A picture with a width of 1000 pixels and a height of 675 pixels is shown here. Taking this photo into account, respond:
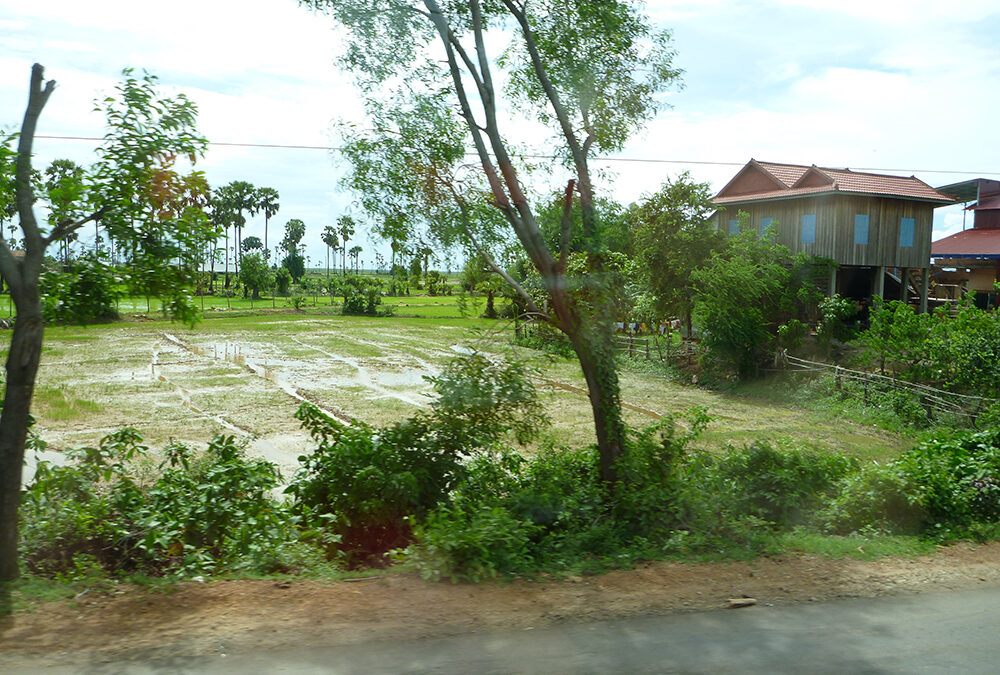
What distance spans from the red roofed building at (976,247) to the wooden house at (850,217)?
7.15 m

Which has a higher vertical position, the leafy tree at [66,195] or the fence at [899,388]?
the leafy tree at [66,195]

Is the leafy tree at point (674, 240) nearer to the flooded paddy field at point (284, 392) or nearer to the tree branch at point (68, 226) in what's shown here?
the flooded paddy field at point (284, 392)

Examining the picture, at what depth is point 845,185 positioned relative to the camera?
26922 millimetres

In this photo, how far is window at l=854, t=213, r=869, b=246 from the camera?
27.2 metres

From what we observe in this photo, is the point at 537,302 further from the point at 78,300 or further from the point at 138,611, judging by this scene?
the point at 138,611

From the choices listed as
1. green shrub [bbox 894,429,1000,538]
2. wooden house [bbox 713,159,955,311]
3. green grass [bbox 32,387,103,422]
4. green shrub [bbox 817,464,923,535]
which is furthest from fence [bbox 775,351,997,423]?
green grass [bbox 32,387,103,422]

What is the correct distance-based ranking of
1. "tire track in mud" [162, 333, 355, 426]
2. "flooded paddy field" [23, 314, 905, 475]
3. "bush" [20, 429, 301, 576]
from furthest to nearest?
"tire track in mud" [162, 333, 355, 426]
"flooded paddy field" [23, 314, 905, 475]
"bush" [20, 429, 301, 576]

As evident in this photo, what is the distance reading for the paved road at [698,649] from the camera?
4.70 metres

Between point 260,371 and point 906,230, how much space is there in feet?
81.5

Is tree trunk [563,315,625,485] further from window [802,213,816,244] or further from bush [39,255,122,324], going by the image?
window [802,213,816,244]

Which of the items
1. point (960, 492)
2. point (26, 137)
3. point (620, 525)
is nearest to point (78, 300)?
point (26, 137)

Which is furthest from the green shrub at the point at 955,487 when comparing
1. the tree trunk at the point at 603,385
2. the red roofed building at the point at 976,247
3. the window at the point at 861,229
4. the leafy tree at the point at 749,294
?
the red roofed building at the point at 976,247

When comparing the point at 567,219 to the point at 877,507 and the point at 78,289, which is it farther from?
the point at 78,289

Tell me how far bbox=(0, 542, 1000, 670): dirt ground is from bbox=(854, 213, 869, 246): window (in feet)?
74.0
